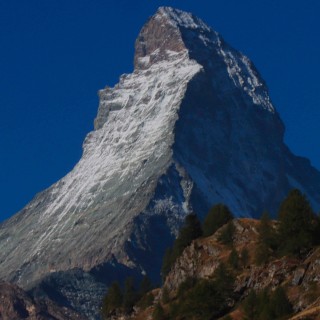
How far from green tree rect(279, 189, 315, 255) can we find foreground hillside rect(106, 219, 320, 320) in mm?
1960

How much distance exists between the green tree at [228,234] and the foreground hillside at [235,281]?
1.14ft

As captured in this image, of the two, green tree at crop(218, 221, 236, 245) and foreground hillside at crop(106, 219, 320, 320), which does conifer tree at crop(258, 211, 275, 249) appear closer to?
foreground hillside at crop(106, 219, 320, 320)

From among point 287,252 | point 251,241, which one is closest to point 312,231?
point 287,252

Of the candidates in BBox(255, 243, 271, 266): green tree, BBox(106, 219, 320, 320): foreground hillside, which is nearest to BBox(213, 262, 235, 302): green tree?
BBox(106, 219, 320, 320): foreground hillside

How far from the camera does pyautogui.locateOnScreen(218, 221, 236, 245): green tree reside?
18838cm

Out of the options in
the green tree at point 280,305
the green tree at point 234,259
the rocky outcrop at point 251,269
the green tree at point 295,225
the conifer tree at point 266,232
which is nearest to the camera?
the green tree at point 280,305

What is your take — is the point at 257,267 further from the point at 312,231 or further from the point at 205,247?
the point at 205,247

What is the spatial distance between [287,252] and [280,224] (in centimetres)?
991

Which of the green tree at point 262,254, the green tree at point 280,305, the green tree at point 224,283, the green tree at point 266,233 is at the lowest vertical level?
the green tree at point 280,305

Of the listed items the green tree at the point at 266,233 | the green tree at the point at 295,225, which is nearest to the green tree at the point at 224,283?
the green tree at the point at 266,233

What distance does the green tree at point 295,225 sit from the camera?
166625mm

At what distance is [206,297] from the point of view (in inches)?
6506

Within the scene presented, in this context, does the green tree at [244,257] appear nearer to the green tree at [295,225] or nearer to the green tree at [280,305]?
the green tree at [295,225]

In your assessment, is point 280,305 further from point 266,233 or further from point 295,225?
point 266,233
